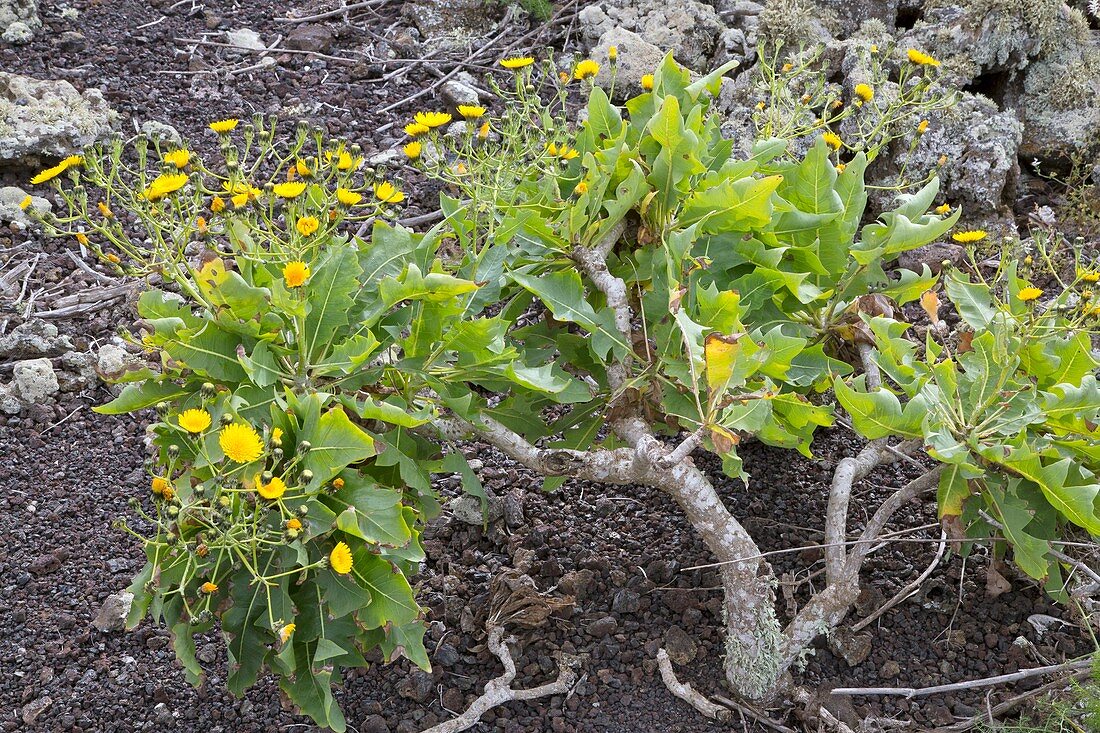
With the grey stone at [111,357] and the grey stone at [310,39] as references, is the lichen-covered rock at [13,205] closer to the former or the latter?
the grey stone at [111,357]

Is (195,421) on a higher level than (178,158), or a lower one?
lower

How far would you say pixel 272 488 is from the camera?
6.60ft

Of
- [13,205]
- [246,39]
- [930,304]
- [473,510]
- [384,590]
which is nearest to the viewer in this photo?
[384,590]

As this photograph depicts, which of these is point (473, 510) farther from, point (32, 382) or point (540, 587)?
point (32, 382)

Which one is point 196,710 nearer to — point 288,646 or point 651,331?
point 288,646

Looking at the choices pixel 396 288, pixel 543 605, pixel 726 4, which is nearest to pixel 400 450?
pixel 396 288

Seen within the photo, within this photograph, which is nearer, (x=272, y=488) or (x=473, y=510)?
(x=272, y=488)

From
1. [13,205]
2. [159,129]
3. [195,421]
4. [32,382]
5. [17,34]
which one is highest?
[195,421]

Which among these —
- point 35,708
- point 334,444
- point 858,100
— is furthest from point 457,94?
point 35,708

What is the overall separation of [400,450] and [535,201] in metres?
0.79

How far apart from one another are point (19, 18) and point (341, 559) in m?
4.34

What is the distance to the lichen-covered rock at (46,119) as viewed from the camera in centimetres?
435

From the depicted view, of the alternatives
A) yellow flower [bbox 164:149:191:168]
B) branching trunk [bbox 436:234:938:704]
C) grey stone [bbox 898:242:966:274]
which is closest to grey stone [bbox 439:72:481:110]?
grey stone [bbox 898:242:966:274]

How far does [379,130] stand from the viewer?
4762 millimetres
